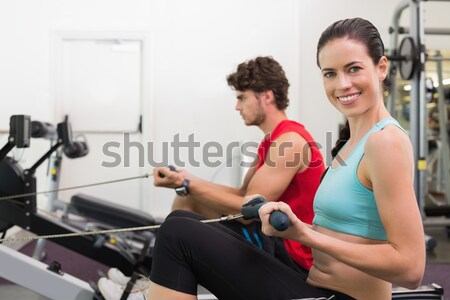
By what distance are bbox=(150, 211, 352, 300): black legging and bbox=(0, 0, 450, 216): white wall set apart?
320 centimetres

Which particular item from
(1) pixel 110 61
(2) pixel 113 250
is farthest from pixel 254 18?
(2) pixel 113 250

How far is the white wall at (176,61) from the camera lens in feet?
13.3

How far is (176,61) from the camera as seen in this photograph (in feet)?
13.5

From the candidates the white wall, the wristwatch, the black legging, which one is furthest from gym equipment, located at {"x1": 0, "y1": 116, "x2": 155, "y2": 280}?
the white wall

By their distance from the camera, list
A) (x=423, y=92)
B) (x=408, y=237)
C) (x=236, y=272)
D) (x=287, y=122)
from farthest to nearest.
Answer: (x=423, y=92) < (x=287, y=122) < (x=236, y=272) < (x=408, y=237)

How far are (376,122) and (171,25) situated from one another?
135 inches

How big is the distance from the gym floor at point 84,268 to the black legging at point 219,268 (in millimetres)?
1428

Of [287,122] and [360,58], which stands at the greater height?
[360,58]

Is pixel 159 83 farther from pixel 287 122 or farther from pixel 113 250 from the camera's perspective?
pixel 287 122

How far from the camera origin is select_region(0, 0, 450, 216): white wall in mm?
4043

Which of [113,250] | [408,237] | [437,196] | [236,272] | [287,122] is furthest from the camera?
[437,196]

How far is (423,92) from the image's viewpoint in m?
3.27

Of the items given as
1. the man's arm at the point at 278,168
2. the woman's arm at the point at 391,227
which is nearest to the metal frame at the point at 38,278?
the man's arm at the point at 278,168

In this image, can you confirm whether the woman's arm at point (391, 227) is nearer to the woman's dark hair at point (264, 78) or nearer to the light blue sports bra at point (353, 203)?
the light blue sports bra at point (353, 203)
